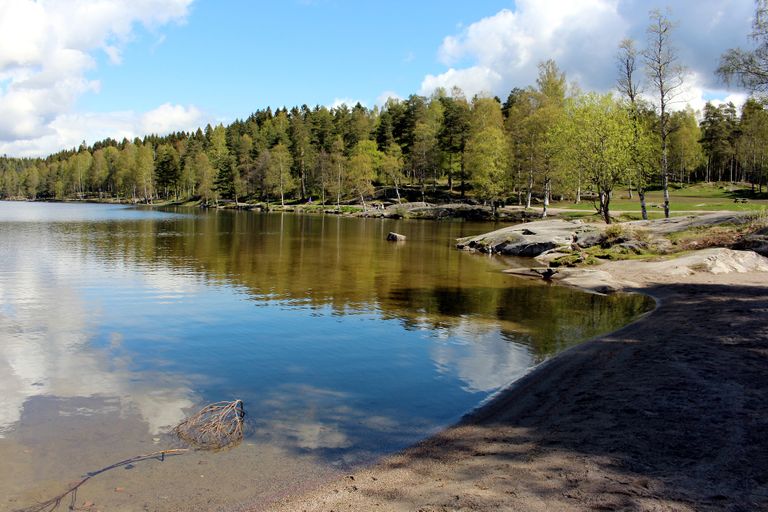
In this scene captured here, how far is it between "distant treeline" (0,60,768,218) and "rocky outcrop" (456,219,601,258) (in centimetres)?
749

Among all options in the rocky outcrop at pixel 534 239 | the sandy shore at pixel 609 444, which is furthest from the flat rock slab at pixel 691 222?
the sandy shore at pixel 609 444

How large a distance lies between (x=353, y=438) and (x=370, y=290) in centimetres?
1737

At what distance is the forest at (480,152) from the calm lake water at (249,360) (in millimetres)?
27161

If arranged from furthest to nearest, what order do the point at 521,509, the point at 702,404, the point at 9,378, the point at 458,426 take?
the point at 9,378 < the point at 458,426 < the point at 702,404 < the point at 521,509

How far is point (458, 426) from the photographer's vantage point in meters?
11.2

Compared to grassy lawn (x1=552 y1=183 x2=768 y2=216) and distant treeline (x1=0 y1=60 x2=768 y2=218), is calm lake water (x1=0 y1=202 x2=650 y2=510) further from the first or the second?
grassy lawn (x1=552 y1=183 x2=768 y2=216)

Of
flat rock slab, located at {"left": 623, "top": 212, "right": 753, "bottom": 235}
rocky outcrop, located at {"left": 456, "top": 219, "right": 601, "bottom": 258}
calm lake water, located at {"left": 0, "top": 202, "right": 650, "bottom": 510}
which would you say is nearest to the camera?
calm lake water, located at {"left": 0, "top": 202, "right": 650, "bottom": 510}

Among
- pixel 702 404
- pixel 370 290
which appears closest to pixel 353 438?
pixel 702 404

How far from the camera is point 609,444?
8805 millimetres

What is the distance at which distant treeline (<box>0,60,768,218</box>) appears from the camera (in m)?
53.6

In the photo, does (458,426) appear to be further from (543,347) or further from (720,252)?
(720,252)

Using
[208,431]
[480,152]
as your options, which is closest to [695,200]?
[480,152]

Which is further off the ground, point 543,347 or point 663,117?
point 663,117

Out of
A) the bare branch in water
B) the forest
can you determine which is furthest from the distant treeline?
the bare branch in water
